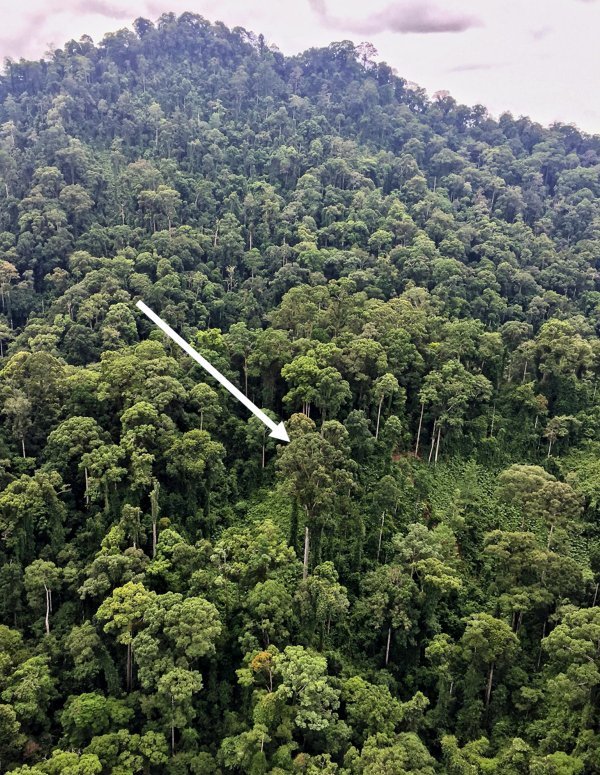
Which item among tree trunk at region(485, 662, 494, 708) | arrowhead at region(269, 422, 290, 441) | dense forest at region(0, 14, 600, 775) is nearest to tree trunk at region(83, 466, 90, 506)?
dense forest at region(0, 14, 600, 775)

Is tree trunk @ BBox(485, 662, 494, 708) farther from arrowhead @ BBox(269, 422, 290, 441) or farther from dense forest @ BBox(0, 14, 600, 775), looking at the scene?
arrowhead @ BBox(269, 422, 290, 441)

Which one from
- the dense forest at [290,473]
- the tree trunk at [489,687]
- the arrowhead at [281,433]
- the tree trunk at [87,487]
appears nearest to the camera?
the dense forest at [290,473]

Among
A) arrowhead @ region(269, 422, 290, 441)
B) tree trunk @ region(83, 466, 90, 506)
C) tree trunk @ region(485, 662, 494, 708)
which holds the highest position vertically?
arrowhead @ region(269, 422, 290, 441)

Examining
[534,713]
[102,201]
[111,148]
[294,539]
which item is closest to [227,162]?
[111,148]

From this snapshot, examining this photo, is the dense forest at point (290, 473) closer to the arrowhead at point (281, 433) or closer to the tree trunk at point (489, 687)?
the tree trunk at point (489, 687)

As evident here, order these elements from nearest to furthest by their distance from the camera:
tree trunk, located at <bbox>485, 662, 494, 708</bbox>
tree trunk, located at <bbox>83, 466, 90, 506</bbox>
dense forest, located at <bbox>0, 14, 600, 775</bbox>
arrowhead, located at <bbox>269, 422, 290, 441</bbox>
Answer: dense forest, located at <bbox>0, 14, 600, 775</bbox> → arrowhead, located at <bbox>269, 422, 290, 441</bbox> → tree trunk, located at <bbox>485, 662, 494, 708</bbox> → tree trunk, located at <bbox>83, 466, 90, 506</bbox>

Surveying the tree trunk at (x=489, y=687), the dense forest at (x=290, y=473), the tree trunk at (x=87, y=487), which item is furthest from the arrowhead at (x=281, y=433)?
the tree trunk at (x=489, y=687)

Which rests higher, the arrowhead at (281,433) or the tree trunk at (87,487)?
the arrowhead at (281,433)

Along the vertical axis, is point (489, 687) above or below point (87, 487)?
below

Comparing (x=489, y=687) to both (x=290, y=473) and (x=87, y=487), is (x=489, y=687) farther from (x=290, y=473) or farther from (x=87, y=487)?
(x=87, y=487)

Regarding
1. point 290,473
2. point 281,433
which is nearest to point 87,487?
point 290,473
